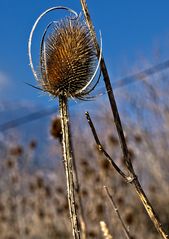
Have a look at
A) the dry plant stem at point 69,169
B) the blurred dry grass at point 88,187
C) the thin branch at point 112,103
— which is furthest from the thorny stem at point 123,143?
the blurred dry grass at point 88,187

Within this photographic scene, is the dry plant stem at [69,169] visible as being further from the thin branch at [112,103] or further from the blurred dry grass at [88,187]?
the blurred dry grass at [88,187]

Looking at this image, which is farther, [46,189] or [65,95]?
[46,189]

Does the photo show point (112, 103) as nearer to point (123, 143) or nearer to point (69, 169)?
point (123, 143)

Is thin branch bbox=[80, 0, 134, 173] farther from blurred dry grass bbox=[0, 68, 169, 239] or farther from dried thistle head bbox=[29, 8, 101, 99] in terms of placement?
blurred dry grass bbox=[0, 68, 169, 239]

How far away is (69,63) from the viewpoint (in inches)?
60.9

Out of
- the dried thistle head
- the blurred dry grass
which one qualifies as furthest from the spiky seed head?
the blurred dry grass

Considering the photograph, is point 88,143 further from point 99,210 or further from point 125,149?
point 125,149

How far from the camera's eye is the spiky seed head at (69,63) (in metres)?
1.51

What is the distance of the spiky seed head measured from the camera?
151 cm

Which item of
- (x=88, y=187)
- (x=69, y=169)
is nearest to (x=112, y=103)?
(x=69, y=169)

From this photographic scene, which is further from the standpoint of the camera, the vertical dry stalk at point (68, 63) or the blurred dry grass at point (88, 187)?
the blurred dry grass at point (88, 187)

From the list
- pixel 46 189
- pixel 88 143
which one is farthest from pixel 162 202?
pixel 46 189

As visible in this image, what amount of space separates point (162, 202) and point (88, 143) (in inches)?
154

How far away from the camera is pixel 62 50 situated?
154cm
